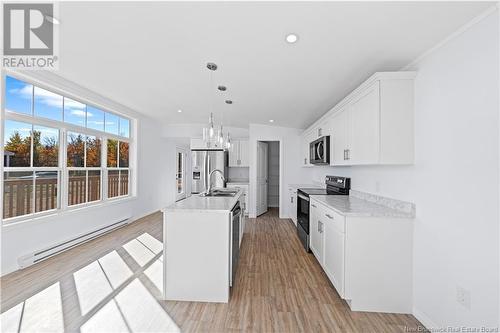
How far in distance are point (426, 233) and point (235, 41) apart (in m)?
2.44

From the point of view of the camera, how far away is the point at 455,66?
5.54ft

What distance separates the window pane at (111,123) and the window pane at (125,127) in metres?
0.15

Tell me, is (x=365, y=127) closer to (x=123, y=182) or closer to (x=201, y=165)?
(x=201, y=165)

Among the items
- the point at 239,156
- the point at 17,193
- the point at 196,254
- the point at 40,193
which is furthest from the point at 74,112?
the point at 239,156

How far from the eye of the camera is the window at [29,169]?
108 inches

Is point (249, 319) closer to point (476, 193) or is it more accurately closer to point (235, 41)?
point (476, 193)

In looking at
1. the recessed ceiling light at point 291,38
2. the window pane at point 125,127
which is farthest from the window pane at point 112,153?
the recessed ceiling light at point 291,38

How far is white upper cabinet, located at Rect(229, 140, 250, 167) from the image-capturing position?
21.7 ft

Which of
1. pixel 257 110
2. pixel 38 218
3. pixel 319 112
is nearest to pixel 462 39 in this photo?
pixel 319 112

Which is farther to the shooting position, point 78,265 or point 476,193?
point 78,265

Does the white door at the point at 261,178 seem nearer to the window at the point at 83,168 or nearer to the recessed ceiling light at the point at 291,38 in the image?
the window at the point at 83,168

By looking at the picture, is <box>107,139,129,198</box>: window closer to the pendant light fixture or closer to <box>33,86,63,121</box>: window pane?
<box>33,86,63,121</box>: window pane

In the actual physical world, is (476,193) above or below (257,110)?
below

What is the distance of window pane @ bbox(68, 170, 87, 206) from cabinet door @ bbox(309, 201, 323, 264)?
3.88m
